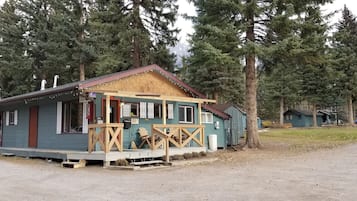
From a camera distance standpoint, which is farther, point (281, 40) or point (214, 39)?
point (281, 40)

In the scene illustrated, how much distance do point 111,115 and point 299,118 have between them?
47382 millimetres

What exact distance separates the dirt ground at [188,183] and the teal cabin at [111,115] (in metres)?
2.14

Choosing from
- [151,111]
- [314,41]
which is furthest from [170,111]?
[314,41]

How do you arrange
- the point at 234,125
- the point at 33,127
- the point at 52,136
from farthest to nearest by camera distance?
the point at 234,125
the point at 33,127
the point at 52,136

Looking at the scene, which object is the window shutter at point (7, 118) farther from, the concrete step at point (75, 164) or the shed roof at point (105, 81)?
the concrete step at point (75, 164)

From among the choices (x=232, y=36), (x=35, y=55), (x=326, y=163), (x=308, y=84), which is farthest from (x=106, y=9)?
(x=308, y=84)

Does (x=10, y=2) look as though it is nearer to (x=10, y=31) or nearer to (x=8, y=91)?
(x=10, y=31)

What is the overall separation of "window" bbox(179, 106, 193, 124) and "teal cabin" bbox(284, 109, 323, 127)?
1669 inches

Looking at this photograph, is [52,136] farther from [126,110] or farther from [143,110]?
[143,110]

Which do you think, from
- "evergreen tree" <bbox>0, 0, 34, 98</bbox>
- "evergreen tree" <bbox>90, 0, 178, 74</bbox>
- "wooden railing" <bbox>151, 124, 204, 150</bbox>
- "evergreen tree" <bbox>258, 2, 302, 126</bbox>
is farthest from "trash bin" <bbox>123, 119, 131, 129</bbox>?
"evergreen tree" <bbox>0, 0, 34, 98</bbox>

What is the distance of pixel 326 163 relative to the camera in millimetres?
11633

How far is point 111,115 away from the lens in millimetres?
13922

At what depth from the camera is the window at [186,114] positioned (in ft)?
54.7

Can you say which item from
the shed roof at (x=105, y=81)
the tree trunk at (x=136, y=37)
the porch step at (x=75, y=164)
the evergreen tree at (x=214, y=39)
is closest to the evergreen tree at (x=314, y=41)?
the evergreen tree at (x=214, y=39)
